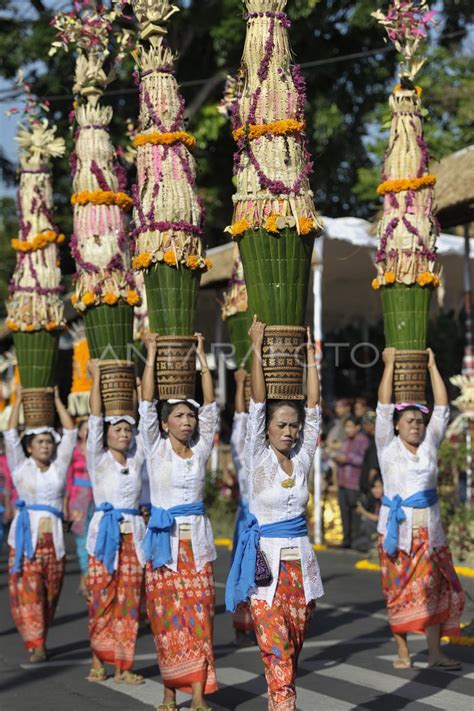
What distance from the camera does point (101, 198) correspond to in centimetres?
870

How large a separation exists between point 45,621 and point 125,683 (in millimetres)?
1427

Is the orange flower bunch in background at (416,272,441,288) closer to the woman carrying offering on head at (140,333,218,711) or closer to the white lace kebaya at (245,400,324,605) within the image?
the woman carrying offering on head at (140,333,218,711)

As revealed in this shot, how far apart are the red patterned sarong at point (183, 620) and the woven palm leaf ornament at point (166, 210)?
3.51ft

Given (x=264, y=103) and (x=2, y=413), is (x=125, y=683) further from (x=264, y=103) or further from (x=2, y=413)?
(x=2, y=413)

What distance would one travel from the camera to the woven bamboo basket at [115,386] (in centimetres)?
838

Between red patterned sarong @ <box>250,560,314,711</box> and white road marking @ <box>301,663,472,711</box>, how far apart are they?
132 centimetres

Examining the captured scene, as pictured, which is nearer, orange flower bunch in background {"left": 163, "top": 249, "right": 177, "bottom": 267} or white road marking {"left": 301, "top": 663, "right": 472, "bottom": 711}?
white road marking {"left": 301, "top": 663, "right": 472, "bottom": 711}

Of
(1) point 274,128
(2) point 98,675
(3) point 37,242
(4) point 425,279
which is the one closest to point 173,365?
(1) point 274,128

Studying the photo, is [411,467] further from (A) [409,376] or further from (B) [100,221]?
(B) [100,221]

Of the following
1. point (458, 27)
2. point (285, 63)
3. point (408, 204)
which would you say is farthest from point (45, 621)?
point (458, 27)

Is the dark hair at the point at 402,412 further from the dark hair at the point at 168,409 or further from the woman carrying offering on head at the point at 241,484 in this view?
the dark hair at the point at 168,409

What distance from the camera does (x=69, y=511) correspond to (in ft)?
40.2

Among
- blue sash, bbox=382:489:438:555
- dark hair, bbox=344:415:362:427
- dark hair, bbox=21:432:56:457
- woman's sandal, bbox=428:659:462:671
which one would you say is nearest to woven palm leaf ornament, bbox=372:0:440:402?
blue sash, bbox=382:489:438:555

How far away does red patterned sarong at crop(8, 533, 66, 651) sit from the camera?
9.07m
